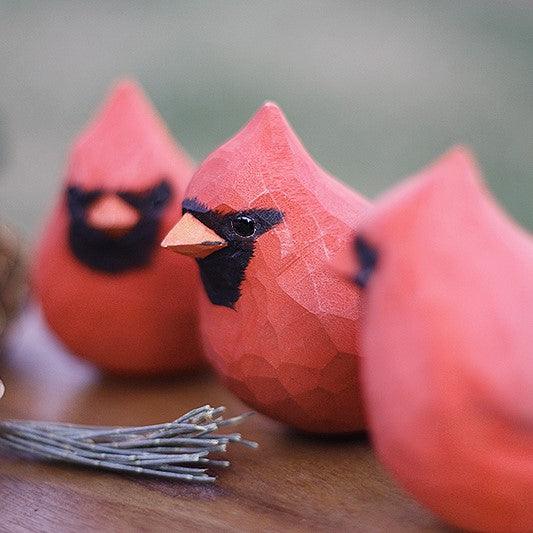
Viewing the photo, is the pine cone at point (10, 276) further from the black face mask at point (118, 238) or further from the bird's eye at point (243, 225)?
the bird's eye at point (243, 225)

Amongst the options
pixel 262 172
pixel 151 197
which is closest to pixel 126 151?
pixel 151 197

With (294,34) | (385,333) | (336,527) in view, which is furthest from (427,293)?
(294,34)

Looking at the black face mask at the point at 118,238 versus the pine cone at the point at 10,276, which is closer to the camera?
the black face mask at the point at 118,238

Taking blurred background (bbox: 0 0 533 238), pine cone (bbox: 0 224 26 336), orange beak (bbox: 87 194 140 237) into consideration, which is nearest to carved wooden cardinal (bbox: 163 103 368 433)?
orange beak (bbox: 87 194 140 237)

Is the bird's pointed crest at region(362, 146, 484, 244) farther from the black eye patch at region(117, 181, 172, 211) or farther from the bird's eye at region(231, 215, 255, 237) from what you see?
the black eye patch at region(117, 181, 172, 211)

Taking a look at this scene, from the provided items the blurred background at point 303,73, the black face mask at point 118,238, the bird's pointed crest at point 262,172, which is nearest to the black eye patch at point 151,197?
the black face mask at point 118,238
